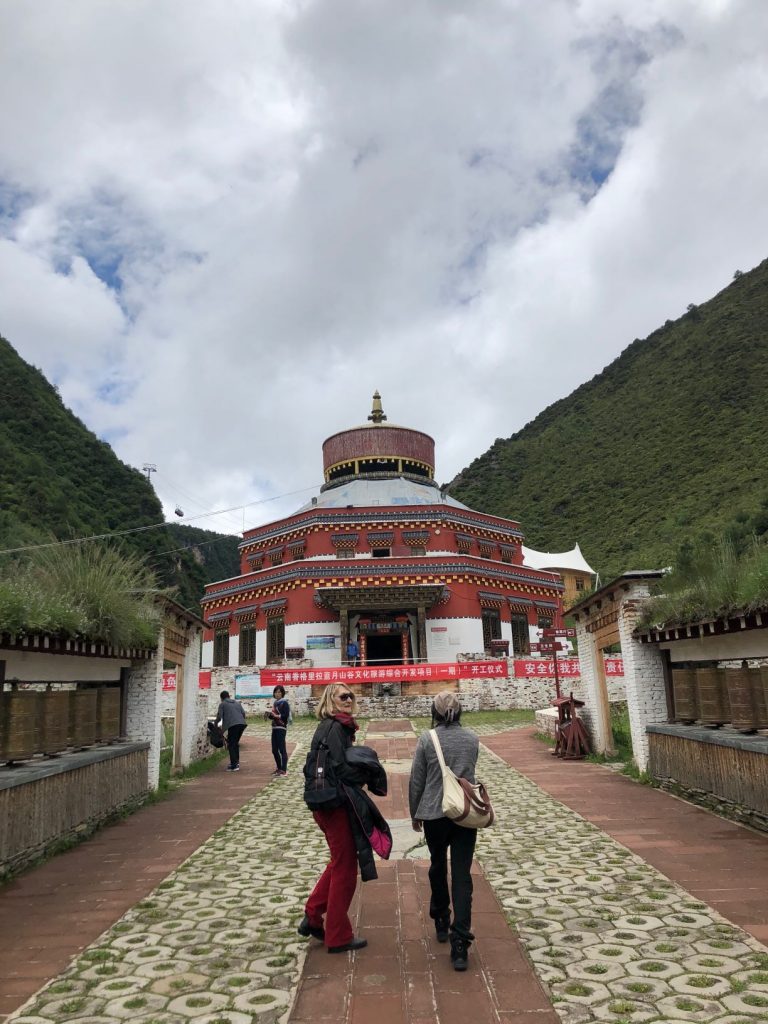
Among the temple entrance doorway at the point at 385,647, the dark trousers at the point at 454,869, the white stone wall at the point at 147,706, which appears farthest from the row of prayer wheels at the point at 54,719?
the temple entrance doorway at the point at 385,647

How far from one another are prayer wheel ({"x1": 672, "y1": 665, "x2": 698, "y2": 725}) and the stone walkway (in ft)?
6.04

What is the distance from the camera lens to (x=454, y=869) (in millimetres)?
4172

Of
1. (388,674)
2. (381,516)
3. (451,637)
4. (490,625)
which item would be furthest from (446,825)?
(381,516)

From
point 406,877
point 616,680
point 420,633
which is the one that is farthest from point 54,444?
point 406,877

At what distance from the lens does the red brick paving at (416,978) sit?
3480mm

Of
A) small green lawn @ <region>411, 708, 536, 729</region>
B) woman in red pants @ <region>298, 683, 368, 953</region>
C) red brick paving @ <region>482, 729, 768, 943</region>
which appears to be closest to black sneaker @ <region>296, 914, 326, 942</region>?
woman in red pants @ <region>298, 683, 368, 953</region>

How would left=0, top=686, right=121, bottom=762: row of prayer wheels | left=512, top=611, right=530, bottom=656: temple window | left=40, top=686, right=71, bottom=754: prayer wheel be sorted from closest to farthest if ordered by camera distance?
left=0, top=686, right=121, bottom=762: row of prayer wheels, left=40, top=686, right=71, bottom=754: prayer wheel, left=512, top=611, right=530, bottom=656: temple window

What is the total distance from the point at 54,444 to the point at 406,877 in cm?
5659

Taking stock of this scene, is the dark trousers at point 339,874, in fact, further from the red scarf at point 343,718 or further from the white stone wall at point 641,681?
the white stone wall at point 641,681

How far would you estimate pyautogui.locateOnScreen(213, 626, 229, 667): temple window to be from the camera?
3134cm

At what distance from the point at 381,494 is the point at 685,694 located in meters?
24.8

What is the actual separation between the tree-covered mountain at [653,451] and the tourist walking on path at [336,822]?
4271 cm

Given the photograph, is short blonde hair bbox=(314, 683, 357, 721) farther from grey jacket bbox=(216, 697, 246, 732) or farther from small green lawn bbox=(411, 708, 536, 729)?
small green lawn bbox=(411, 708, 536, 729)

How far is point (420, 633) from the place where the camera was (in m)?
26.9
